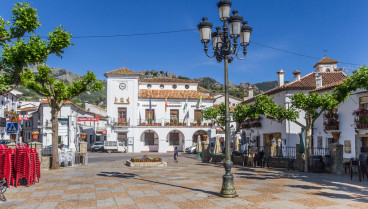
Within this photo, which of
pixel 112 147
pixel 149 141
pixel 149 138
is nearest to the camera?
pixel 112 147

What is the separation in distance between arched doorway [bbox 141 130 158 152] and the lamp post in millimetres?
35091

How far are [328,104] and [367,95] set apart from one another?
194 inches

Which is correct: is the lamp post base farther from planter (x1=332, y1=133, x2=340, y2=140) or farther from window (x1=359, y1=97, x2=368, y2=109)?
planter (x1=332, y1=133, x2=340, y2=140)

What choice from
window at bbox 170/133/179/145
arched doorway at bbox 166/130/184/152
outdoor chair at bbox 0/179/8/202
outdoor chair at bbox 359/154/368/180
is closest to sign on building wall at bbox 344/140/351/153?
outdoor chair at bbox 359/154/368/180

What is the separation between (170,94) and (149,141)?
768 centimetres

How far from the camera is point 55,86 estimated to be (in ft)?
61.2

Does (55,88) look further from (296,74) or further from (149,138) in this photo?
(149,138)

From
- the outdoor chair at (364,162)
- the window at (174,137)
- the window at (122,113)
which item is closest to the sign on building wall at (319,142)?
the outdoor chair at (364,162)

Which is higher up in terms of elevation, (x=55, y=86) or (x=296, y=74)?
(x=296, y=74)

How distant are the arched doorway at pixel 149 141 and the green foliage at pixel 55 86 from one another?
25685 millimetres

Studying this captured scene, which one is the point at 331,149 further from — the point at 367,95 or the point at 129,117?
the point at 129,117

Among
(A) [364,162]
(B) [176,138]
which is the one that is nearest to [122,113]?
(B) [176,138]

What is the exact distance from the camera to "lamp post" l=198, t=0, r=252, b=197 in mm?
9680

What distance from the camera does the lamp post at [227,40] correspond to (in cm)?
968
